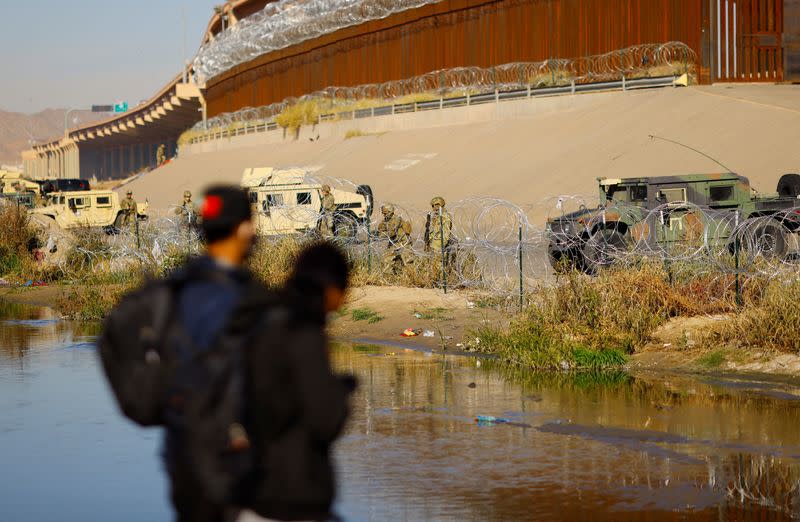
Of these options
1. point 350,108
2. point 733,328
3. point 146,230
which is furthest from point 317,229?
point 350,108

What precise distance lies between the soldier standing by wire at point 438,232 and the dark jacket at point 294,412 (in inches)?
643

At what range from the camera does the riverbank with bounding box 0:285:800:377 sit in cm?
1420

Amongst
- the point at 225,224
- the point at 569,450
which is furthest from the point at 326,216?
the point at 225,224

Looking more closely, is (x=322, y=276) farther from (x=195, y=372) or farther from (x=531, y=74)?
(x=531, y=74)

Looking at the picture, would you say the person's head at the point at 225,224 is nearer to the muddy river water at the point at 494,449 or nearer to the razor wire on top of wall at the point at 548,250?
the muddy river water at the point at 494,449

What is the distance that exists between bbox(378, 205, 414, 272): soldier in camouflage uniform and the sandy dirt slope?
10.6 meters

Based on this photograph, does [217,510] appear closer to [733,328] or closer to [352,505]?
[352,505]

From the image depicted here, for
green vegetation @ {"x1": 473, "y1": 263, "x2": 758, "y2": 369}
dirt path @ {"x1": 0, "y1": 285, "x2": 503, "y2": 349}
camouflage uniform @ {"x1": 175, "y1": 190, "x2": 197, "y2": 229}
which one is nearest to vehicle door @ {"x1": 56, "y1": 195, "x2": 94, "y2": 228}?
camouflage uniform @ {"x1": 175, "y1": 190, "x2": 197, "y2": 229}

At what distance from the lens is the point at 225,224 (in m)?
4.44

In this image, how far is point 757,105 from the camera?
119ft

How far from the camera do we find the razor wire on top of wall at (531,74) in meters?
41.8

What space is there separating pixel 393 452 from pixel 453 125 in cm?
3807

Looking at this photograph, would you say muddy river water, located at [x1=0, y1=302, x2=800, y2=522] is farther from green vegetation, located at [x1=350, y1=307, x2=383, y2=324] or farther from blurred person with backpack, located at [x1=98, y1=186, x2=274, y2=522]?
green vegetation, located at [x1=350, y1=307, x2=383, y2=324]

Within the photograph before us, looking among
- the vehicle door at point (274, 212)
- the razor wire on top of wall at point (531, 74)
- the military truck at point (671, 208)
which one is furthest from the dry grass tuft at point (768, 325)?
the razor wire on top of wall at point (531, 74)
